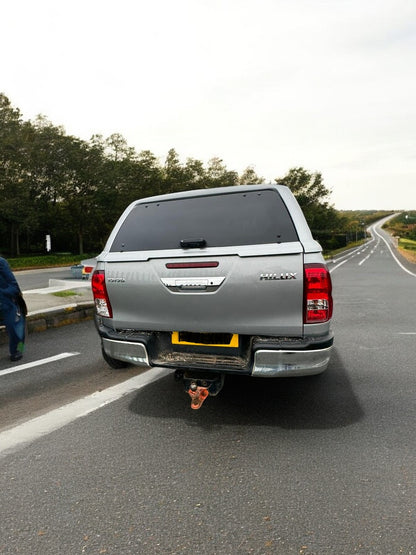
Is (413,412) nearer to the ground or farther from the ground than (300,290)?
Answer: nearer to the ground

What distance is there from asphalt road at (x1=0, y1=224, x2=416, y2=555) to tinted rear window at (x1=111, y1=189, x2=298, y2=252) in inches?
57.9

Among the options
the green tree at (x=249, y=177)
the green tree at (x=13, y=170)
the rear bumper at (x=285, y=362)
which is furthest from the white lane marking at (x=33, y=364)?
the green tree at (x=249, y=177)

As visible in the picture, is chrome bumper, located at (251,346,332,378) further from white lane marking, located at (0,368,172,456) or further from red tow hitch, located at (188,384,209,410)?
white lane marking, located at (0,368,172,456)

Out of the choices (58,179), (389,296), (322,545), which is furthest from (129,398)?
(58,179)

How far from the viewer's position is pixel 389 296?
41.8 ft

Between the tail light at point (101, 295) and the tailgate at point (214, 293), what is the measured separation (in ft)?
0.45

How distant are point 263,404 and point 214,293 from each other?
136cm

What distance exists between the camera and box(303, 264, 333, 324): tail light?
3078 mm

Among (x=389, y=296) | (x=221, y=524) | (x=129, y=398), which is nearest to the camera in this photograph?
(x=221, y=524)

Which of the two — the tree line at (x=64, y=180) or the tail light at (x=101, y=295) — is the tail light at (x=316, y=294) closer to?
the tail light at (x=101, y=295)

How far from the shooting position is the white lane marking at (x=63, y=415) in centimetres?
326

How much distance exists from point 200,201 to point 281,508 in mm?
2413

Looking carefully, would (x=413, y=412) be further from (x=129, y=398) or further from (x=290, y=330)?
(x=129, y=398)

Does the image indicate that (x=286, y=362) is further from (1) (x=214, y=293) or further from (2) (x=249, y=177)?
(2) (x=249, y=177)
